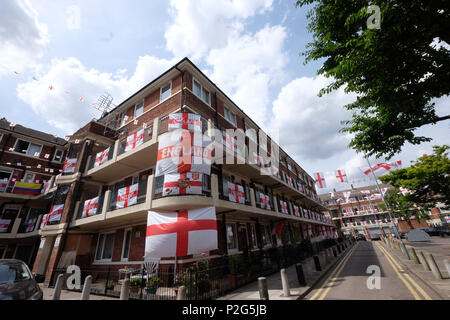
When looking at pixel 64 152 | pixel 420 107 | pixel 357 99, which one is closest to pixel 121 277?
pixel 357 99

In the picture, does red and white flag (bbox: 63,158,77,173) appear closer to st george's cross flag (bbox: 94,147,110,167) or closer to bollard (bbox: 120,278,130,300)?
st george's cross flag (bbox: 94,147,110,167)

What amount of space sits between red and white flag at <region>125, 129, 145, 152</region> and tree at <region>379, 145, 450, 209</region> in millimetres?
27376

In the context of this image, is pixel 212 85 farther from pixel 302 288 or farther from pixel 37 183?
pixel 37 183

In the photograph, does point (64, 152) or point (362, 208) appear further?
point (362, 208)

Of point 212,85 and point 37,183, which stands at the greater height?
point 212,85

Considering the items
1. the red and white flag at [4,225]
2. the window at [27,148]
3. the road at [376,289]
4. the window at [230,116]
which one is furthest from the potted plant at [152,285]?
the window at [27,148]

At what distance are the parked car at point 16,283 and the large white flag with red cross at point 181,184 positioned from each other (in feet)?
15.9

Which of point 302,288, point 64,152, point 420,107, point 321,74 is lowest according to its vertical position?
point 302,288

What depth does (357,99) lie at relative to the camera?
7.78 metres

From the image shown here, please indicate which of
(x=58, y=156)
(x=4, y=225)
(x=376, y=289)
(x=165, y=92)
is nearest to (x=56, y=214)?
(x=4, y=225)

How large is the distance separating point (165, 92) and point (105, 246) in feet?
40.2

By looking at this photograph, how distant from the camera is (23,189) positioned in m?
17.3

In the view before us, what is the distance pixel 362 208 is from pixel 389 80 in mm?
63137
